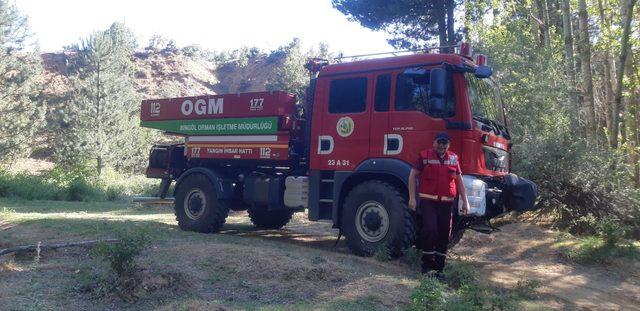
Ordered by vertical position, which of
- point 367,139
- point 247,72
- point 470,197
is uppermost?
point 247,72

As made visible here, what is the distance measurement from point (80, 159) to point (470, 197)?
31.0m

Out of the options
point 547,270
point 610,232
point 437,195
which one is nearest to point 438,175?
point 437,195

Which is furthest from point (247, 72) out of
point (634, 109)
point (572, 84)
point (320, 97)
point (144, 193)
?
point (320, 97)

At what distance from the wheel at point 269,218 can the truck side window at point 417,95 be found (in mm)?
4543

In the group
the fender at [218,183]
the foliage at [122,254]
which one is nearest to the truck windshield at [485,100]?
the fender at [218,183]

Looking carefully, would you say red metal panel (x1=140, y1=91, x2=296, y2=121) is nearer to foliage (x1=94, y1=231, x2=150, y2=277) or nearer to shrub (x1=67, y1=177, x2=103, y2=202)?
foliage (x1=94, y1=231, x2=150, y2=277)

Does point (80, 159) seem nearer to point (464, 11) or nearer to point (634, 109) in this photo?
point (464, 11)

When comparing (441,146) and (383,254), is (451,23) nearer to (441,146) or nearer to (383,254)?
(441,146)

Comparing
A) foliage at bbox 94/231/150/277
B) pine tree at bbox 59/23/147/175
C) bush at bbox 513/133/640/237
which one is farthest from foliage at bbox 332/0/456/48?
pine tree at bbox 59/23/147/175

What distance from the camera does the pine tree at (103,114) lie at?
3338cm

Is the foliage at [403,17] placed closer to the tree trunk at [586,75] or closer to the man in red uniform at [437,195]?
the tree trunk at [586,75]

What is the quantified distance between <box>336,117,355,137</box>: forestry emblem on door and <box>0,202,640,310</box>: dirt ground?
1893 mm

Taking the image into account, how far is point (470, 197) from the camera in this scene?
7.20m

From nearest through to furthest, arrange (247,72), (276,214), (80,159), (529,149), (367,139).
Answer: (367,139) → (276,214) → (529,149) → (80,159) → (247,72)
